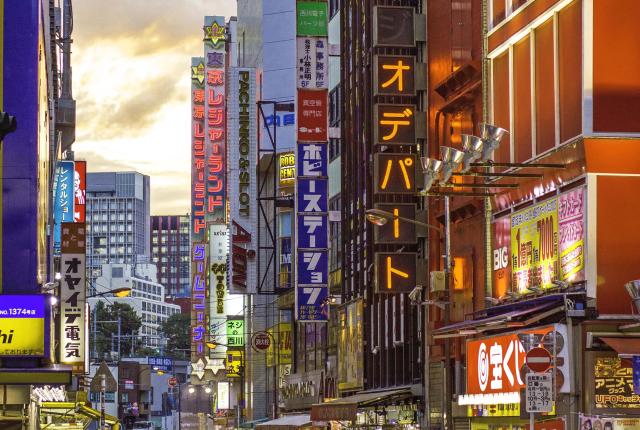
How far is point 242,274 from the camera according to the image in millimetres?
86375

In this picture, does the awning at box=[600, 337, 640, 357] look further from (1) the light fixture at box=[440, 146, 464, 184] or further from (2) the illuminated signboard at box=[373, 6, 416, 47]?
(2) the illuminated signboard at box=[373, 6, 416, 47]

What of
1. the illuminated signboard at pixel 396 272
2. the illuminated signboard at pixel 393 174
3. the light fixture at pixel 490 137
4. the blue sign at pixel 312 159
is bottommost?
the illuminated signboard at pixel 396 272

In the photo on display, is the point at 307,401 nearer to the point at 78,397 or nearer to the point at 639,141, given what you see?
the point at 78,397

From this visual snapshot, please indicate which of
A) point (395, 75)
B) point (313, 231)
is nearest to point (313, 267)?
point (313, 231)

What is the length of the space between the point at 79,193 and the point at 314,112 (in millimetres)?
10747

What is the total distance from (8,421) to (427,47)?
17313mm

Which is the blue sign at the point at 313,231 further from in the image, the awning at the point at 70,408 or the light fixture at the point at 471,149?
the light fixture at the point at 471,149

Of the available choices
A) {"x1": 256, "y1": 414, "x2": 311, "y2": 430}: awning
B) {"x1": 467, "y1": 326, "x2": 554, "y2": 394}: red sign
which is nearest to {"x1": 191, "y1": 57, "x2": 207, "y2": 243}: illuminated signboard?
{"x1": 256, "y1": 414, "x2": 311, "y2": 430}: awning

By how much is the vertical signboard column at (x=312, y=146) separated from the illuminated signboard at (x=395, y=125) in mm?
15316

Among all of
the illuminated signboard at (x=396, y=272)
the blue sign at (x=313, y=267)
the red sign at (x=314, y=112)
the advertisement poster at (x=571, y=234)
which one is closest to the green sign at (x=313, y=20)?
the red sign at (x=314, y=112)

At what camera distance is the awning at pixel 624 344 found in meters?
25.7

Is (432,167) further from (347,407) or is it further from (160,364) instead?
(160,364)

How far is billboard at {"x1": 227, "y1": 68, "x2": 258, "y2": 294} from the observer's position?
8600 cm

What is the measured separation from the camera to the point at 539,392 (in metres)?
23.0
